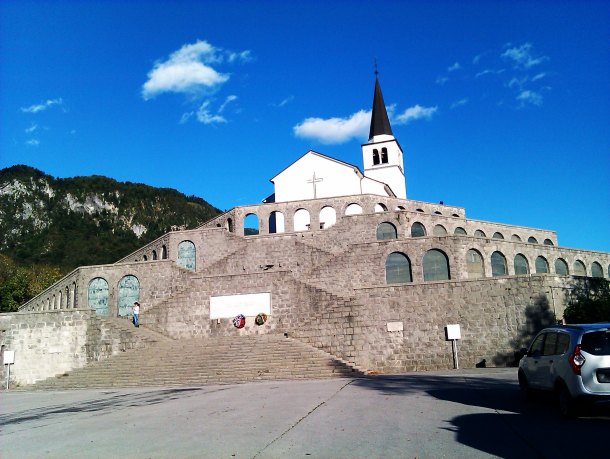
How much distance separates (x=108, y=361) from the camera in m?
25.2

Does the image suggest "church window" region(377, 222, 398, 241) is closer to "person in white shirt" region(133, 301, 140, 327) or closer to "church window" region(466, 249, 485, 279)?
"church window" region(466, 249, 485, 279)

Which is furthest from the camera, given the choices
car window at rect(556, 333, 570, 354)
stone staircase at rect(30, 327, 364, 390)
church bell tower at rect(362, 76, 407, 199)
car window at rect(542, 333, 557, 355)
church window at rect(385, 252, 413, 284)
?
church bell tower at rect(362, 76, 407, 199)

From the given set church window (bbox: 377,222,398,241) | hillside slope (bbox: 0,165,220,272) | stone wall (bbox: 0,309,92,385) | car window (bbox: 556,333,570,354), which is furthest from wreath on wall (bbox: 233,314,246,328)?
hillside slope (bbox: 0,165,220,272)

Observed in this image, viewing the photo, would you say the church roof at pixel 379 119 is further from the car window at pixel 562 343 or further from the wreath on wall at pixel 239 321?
the car window at pixel 562 343

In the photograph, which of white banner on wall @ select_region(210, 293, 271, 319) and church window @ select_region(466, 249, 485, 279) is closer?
white banner on wall @ select_region(210, 293, 271, 319)

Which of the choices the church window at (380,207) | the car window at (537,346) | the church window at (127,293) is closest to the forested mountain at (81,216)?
the church window at (127,293)

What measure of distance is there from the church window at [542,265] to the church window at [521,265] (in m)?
1.30

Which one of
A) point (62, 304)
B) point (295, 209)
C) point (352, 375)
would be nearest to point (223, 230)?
point (295, 209)

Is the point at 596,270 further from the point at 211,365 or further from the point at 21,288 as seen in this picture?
the point at 21,288

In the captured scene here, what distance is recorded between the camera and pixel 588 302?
2353 centimetres

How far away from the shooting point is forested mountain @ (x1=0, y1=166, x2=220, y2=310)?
293 feet

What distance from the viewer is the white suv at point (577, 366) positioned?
28.9ft

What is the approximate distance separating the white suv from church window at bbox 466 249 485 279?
20.7m

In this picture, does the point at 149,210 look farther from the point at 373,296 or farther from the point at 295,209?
the point at 373,296
